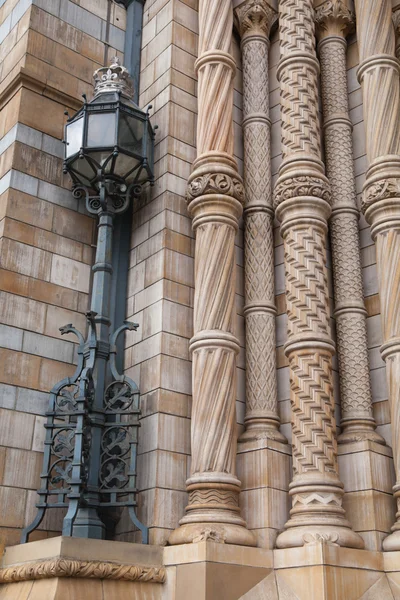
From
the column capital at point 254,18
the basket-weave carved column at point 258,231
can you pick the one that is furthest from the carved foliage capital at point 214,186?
the column capital at point 254,18

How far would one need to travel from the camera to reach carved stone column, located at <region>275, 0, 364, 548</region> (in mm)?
7086

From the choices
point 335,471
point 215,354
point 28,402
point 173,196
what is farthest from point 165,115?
point 335,471

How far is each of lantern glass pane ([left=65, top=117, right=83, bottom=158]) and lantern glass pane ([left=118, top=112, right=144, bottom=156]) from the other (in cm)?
45

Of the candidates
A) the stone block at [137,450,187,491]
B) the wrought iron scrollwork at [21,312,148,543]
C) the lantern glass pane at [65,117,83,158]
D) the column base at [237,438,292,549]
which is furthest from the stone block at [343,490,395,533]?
the lantern glass pane at [65,117,83,158]

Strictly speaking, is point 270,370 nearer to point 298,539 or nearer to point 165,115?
point 298,539

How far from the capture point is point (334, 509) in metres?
7.03

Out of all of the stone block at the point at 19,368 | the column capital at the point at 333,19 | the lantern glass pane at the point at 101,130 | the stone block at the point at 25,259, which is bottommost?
the stone block at the point at 19,368

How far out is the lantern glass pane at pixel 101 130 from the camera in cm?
817

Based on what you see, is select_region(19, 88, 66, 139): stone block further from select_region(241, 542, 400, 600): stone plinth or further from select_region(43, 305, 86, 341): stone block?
select_region(241, 542, 400, 600): stone plinth

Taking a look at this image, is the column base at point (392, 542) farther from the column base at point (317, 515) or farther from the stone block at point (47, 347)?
the stone block at point (47, 347)

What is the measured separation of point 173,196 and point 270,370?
2288 millimetres

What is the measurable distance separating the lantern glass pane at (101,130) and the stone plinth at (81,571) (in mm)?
4140

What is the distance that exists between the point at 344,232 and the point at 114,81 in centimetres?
322

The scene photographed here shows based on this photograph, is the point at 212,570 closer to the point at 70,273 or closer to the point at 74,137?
the point at 70,273
